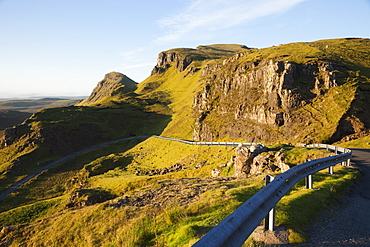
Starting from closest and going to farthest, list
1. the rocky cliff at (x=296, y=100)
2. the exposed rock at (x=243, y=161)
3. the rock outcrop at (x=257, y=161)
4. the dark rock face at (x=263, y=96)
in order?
the rock outcrop at (x=257, y=161) → the exposed rock at (x=243, y=161) → the rocky cliff at (x=296, y=100) → the dark rock face at (x=263, y=96)

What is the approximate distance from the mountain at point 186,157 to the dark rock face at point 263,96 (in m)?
0.28

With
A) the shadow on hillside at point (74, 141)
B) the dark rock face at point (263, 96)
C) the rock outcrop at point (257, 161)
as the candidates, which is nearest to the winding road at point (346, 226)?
the rock outcrop at point (257, 161)

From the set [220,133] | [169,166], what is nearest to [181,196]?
[169,166]

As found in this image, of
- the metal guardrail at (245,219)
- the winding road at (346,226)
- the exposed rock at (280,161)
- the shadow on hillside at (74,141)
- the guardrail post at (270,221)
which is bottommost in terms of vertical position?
the shadow on hillside at (74,141)

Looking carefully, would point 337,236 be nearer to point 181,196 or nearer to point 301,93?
point 181,196

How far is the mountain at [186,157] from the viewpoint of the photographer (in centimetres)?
1312

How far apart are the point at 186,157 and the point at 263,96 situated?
2700 cm

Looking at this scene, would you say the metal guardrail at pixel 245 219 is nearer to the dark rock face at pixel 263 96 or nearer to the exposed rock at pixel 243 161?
the exposed rock at pixel 243 161

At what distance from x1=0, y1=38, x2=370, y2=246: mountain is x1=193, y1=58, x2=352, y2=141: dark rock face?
278 millimetres

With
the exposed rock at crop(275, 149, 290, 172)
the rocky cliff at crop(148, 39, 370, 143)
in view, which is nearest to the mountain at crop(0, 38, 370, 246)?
the rocky cliff at crop(148, 39, 370, 143)

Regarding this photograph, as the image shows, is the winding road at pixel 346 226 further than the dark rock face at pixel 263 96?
No

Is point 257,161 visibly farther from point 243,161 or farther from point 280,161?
point 280,161

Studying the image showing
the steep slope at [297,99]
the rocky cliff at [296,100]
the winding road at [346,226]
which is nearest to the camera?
the winding road at [346,226]

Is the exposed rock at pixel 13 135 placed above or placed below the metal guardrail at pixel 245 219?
below
